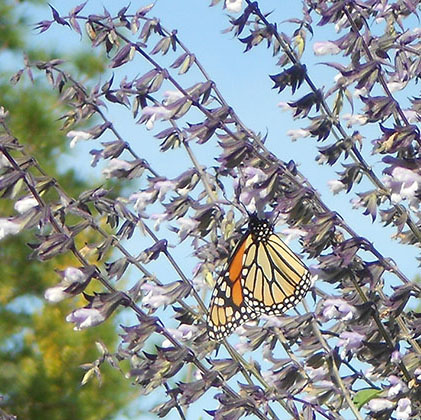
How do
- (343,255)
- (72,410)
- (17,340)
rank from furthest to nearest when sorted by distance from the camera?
(17,340) → (72,410) → (343,255)

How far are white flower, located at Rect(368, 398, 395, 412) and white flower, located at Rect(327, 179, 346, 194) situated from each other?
0.67 meters

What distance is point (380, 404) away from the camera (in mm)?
2264

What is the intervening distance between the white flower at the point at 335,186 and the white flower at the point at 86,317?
2.79ft

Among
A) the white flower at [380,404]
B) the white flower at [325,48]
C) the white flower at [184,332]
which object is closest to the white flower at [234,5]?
the white flower at [325,48]

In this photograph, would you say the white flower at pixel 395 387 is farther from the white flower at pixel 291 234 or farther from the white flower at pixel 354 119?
the white flower at pixel 354 119

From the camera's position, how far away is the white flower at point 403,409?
219cm

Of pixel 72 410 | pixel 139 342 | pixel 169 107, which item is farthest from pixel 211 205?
pixel 72 410

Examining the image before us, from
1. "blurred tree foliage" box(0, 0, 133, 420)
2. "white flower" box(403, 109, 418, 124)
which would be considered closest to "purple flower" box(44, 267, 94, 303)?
"white flower" box(403, 109, 418, 124)

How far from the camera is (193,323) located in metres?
2.56

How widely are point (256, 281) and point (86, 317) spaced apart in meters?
0.89

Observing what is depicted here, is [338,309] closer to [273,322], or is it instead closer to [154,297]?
[273,322]

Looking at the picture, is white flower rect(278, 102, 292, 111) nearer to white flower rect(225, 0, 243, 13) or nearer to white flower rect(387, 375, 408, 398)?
white flower rect(225, 0, 243, 13)

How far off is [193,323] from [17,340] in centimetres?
724

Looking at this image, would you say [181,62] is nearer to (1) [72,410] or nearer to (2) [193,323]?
(2) [193,323]
